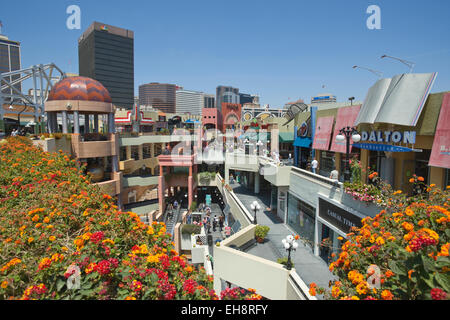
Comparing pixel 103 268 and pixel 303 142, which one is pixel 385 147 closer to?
pixel 303 142

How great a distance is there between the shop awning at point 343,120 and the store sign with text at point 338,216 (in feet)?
14.1

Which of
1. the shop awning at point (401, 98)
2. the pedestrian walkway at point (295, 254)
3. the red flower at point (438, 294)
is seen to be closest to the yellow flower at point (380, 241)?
the red flower at point (438, 294)

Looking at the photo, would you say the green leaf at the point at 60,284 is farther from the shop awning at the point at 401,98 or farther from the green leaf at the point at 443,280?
the shop awning at the point at 401,98

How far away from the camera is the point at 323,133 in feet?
61.5

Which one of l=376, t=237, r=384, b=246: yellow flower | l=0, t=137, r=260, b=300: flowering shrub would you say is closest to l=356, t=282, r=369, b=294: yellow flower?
A: l=376, t=237, r=384, b=246: yellow flower

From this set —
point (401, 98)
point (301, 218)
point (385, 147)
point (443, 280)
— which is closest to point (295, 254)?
point (301, 218)

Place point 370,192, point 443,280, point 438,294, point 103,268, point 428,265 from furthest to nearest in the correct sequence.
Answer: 1. point 370,192
2. point 103,268
3. point 428,265
4. point 443,280
5. point 438,294

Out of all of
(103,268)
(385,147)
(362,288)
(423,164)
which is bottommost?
(362,288)

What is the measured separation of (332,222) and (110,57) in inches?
5642

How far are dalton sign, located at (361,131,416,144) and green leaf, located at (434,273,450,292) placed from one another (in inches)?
364

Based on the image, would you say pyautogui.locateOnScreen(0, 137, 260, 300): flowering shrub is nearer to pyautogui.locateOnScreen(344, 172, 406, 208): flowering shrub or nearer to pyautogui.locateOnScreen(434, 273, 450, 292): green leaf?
pyautogui.locateOnScreen(434, 273, 450, 292): green leaf
